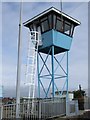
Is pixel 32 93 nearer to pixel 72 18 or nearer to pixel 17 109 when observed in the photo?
pixel 17 109

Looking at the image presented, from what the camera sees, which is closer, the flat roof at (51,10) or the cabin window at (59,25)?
the flat roof at (51,10)

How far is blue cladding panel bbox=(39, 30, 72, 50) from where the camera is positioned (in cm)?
1698

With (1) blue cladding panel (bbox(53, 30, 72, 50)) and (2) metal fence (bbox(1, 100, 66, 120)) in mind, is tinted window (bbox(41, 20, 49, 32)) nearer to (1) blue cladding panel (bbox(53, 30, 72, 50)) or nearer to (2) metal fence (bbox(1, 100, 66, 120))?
(1) blue cladding panel (bbox(53, 30, 72, 50))

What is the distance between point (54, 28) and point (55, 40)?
0.99 metres

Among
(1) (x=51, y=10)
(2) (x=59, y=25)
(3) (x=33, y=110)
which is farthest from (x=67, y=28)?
(3) (x=33, y=110)

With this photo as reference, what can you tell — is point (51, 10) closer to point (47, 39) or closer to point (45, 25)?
point (45, 25)

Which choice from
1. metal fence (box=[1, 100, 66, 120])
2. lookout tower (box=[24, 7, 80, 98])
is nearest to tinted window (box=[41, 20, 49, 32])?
lookout tower (box=[24, 7, 80, 98])

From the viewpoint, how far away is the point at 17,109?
34.3 ft

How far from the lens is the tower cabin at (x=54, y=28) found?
679 inches

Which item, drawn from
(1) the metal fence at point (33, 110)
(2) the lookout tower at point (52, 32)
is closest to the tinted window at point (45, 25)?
(2) the lookout tower at point (52, 32)

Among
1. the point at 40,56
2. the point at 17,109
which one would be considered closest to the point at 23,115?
the point at 17,109

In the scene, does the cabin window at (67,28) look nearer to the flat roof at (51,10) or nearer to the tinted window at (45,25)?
the flat roof at (51,10)

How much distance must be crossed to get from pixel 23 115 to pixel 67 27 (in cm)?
996

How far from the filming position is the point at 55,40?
1698cm
